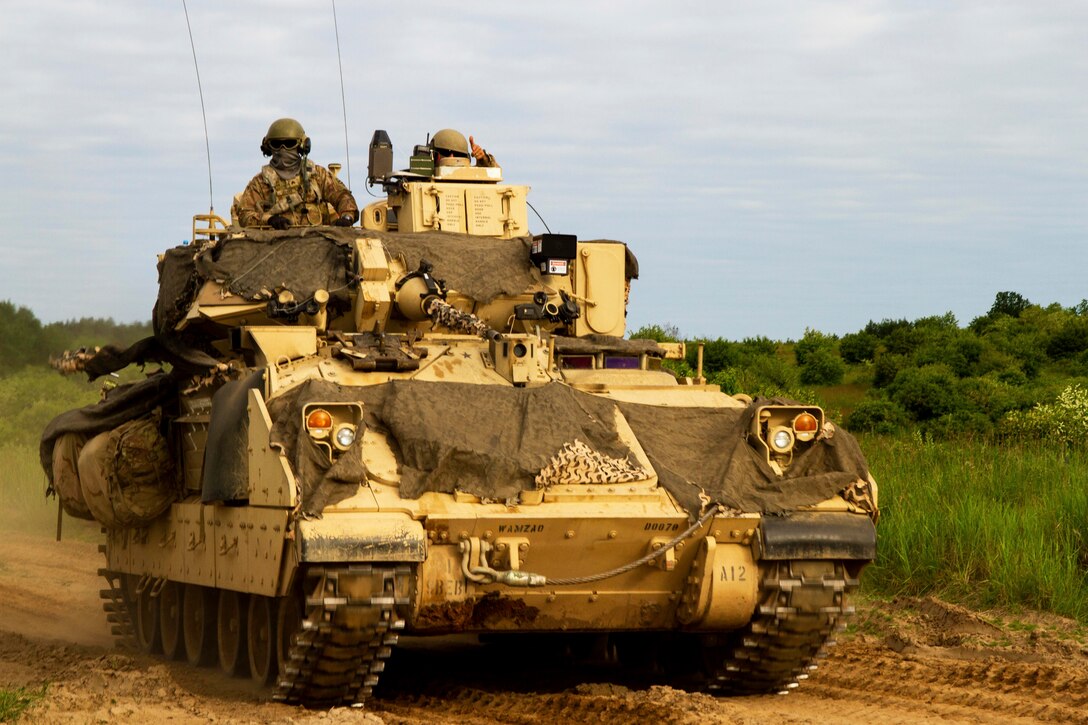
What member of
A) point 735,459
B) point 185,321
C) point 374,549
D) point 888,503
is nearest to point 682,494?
point 735,459

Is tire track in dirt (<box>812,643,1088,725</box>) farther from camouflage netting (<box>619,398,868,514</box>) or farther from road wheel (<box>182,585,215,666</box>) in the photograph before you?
road wheel (<box>182,585,215,666</box>)

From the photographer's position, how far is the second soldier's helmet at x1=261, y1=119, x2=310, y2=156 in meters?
14.6

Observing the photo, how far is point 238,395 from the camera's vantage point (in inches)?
416

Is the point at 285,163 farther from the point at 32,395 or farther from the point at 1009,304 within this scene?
the point at 1009,304

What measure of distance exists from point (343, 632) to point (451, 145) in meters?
6.46

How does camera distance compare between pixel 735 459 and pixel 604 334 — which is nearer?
pixel 735 459

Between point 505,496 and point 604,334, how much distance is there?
3.78m

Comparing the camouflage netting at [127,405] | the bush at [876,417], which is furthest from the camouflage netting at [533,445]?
the bush at [876,417]

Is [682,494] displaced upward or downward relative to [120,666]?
upward

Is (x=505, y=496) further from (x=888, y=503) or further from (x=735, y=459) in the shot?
(x=888, y=503)

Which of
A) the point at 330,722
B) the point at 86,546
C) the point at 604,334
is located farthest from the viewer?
the point at 86,546

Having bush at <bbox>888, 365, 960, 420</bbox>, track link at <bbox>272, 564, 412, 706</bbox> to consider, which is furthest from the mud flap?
bush at <bbox>888, 365, 960, 420</bbox>

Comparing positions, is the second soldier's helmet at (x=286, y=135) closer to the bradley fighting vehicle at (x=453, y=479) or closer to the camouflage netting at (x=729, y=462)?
the bradley fighting vehicle at (x=453, y=479)

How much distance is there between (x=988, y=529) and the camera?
49.3 feet
